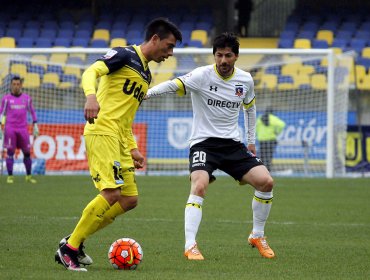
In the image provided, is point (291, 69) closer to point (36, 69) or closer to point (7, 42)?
point (36, 69)

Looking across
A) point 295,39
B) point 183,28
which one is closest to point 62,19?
point 183,28

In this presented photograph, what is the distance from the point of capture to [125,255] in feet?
25.2

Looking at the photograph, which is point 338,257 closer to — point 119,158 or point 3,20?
point 119,158

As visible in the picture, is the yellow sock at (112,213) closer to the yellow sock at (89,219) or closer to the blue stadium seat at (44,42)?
the yellow sock at (89,219)

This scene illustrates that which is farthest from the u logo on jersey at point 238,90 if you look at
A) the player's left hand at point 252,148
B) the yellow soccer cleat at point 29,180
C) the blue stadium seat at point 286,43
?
the blue stadium seat at point 286,43

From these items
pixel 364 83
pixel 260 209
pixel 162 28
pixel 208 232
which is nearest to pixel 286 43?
pixel 364 83

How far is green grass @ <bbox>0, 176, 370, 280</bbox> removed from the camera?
764 centimetres

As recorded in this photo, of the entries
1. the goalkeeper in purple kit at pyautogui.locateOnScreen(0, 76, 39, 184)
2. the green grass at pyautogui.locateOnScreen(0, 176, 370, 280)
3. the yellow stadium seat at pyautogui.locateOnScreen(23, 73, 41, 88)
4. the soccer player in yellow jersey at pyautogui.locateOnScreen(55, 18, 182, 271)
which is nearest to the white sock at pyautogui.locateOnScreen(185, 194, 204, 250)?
the green grass at pyautogui.locateOnScreen(0, 176, 370, 280)

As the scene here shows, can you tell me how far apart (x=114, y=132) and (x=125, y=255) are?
106cm

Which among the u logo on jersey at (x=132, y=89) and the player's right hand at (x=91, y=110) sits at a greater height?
the u logo on jersey at (x=132, y=89)

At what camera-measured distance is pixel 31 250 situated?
8.90 metres

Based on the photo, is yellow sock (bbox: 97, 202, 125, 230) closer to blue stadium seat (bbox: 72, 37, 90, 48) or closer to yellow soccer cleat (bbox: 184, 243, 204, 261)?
yellow soccer cleat (bbox: 184, 243, 204, 261)

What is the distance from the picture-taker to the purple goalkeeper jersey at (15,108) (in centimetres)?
2022

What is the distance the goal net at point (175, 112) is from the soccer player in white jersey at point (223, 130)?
14011 millimetres
